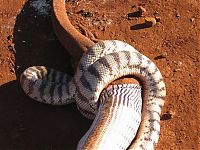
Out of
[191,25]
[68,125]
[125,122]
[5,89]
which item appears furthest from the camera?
[191,25]

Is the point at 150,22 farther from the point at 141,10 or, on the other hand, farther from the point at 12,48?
the point at 12,48

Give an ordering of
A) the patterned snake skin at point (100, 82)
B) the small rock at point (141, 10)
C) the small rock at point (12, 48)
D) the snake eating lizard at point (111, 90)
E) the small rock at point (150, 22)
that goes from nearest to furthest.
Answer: the snake eating lizard at point (111, 90) → the patterned snake skin at point (100, 82) → the small rock at point (12, 48) → the small rock at point (150, 22) → the small rock at point (141, 10)

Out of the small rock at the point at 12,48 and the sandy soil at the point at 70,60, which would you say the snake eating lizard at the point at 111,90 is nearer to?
the sandy soil at the point at 70,60

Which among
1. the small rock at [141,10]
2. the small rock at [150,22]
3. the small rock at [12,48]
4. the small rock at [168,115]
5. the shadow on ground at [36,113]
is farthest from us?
the small rock at [141,10]

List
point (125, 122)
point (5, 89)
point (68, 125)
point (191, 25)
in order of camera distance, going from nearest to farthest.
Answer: point (125, 122)
point (68, 125)
point (5, 89)
point (191, 25)

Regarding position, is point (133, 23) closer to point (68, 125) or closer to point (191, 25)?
point (191, 25)

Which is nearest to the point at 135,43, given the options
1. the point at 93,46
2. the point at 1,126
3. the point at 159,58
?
the point at 159,58

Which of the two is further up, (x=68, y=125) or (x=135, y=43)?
(x=135, y=43)

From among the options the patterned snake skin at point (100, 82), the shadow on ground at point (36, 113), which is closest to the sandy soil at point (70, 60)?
the shadow on ground at point (36, 113)
